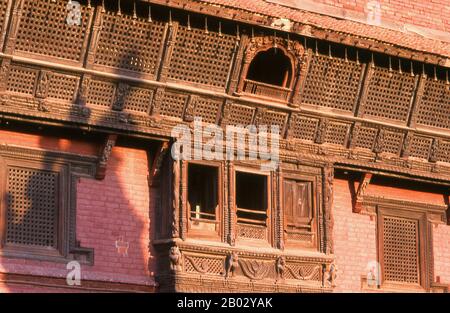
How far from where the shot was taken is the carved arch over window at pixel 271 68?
71.3ft

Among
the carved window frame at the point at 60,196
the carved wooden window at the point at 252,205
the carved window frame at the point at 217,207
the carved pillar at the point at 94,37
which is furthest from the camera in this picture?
the carved wooden window at the point at 252,205

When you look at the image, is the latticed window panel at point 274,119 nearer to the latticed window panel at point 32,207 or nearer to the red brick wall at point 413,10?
the red brick wall at point 413,10

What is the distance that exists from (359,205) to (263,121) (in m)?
2.25

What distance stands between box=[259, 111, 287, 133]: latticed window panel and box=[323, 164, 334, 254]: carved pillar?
3.27 ft

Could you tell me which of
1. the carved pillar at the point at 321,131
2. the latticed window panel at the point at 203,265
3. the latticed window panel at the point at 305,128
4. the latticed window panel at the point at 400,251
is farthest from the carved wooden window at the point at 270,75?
the latticed window panel at the point at 400,251

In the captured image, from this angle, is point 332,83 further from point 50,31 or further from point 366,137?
point 50,31

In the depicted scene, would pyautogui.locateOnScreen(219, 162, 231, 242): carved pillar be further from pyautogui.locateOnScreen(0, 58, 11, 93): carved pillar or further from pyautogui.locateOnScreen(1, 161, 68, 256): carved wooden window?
→ pyautogui.locateOnScreen(0, 58, 11, 93): carved pillar

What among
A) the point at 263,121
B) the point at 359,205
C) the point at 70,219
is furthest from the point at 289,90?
the point at 70,219

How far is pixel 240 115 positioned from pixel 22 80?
3.38 m

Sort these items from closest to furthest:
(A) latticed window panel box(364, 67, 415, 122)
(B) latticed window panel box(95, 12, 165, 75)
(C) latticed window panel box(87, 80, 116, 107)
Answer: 1. (B) latticed window panel box(95, 12, 165, 75)
2. (C) latticed window panel box(87, 80, 116, 107)
3. (A) latticed window panel box(364, 67, 415, 122)

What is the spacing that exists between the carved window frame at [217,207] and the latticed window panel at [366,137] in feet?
8.03

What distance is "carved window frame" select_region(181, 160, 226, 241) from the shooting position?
21.3 meters

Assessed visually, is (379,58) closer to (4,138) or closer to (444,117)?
(444,117)

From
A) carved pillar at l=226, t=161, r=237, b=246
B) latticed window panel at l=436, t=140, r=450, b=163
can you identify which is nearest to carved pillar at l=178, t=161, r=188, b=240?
carved pillar at l=226, t=161, r=237, b=246
